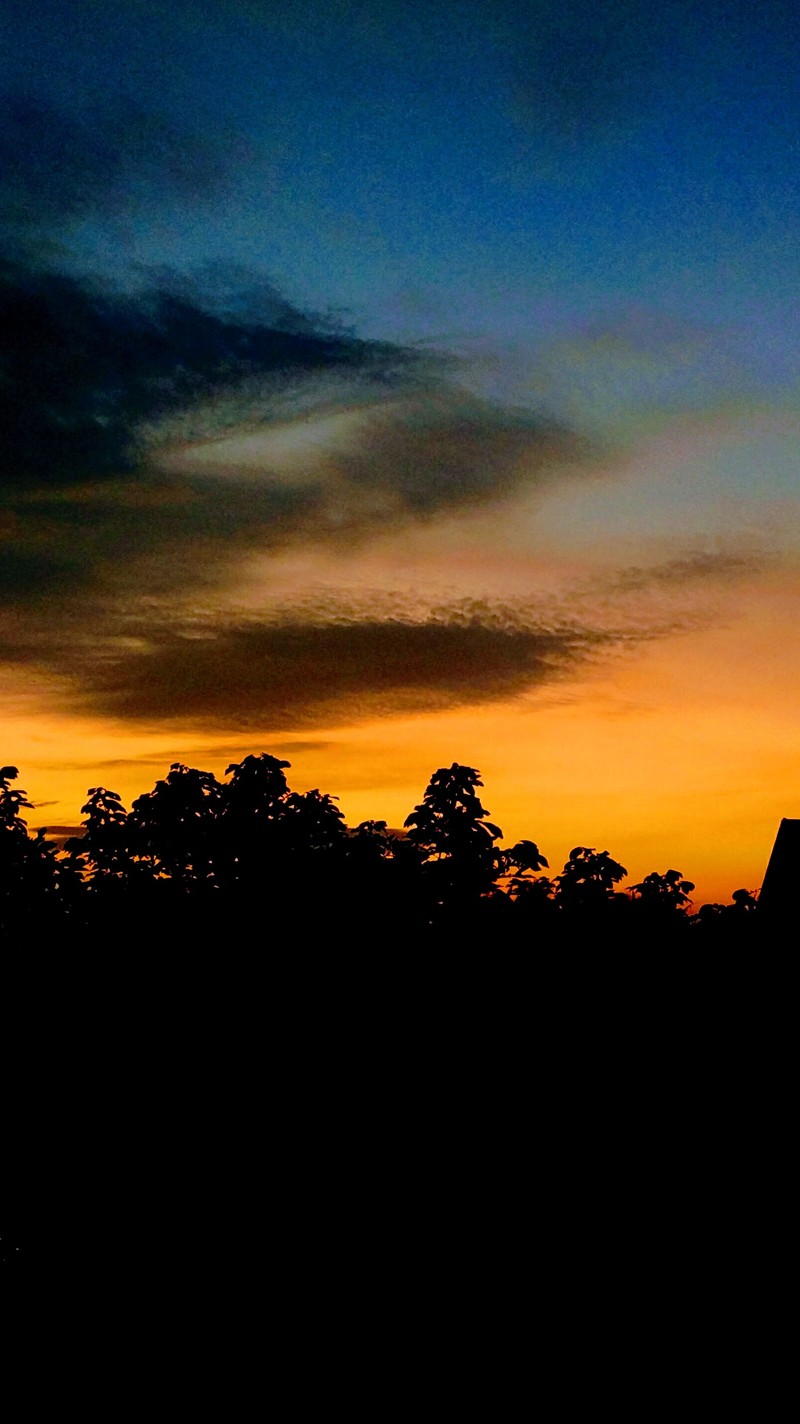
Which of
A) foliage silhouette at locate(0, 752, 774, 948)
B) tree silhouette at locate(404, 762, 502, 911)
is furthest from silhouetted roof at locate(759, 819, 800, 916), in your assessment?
tree silhouette at locate(404, 762, 502, 911)

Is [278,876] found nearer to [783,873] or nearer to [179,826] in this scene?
[179,826]

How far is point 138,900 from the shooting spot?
22016 mm

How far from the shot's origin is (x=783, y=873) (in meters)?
19.2

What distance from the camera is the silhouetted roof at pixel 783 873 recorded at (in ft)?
61.6

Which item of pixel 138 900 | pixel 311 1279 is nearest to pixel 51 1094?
pixel 138 900

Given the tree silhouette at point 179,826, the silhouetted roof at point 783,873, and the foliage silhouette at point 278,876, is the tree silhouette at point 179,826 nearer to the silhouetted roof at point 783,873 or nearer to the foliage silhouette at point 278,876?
the foliage silhouette at point 278,876

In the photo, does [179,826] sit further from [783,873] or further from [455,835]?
[783,873]

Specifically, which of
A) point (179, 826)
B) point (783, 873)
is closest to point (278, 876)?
point (179, 826)

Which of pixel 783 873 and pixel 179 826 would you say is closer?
pixel 783 873

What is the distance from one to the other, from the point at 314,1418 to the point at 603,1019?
460 inches

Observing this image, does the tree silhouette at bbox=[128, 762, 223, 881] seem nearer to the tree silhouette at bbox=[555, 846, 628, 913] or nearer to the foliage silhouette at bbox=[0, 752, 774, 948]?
the foliage silhouette at bbox=[0, 752, 774, 948]

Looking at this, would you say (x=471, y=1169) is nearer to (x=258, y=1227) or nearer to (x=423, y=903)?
(x=258, y=1227)

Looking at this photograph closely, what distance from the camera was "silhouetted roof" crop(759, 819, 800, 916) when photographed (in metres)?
18.8

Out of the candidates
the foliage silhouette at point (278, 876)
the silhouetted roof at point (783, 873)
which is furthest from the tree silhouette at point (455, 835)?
the silhouetted roof at point (783, 873)
